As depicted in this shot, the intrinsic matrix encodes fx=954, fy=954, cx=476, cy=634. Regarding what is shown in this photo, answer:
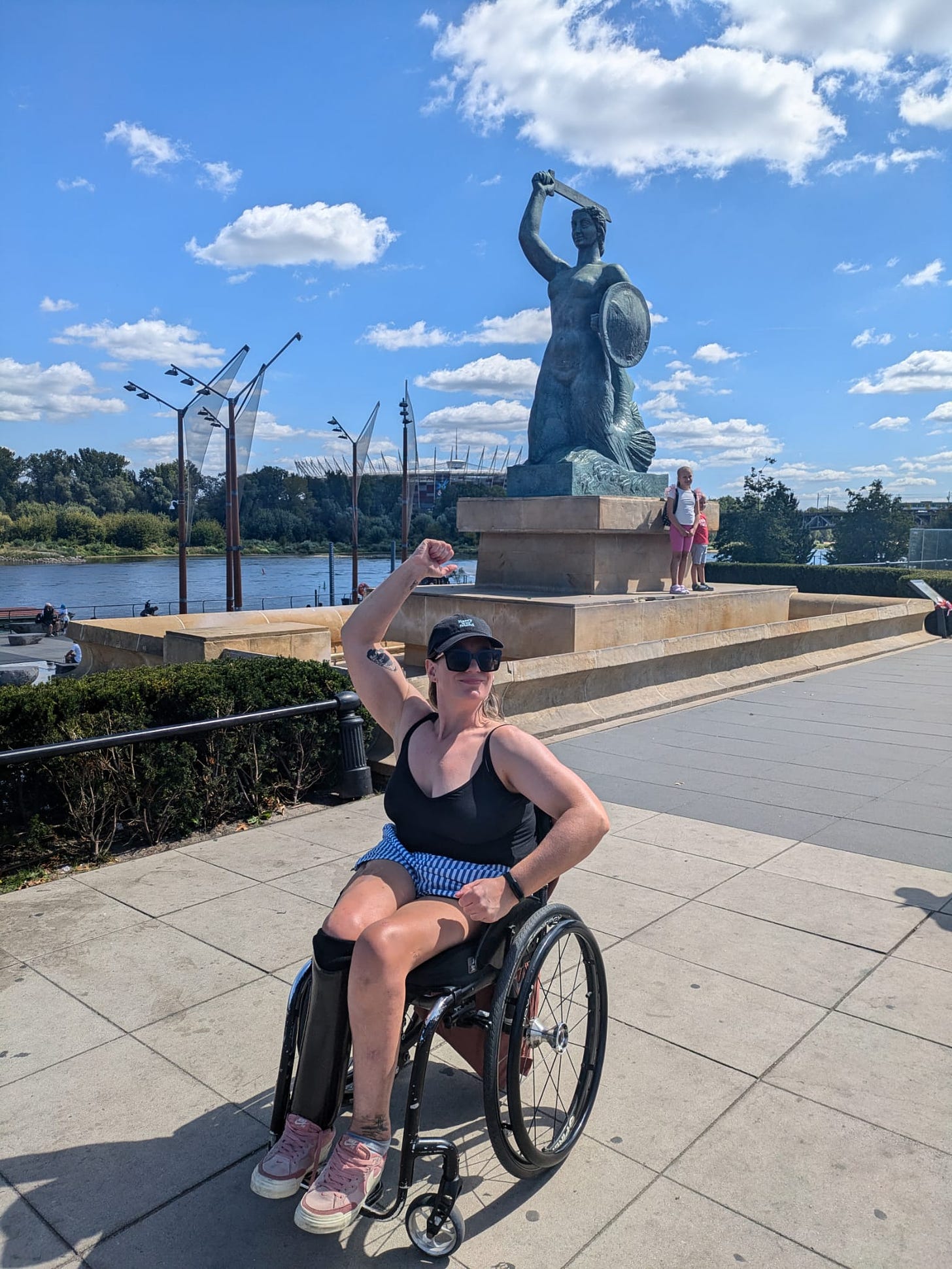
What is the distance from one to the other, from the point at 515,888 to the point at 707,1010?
134 centimetres

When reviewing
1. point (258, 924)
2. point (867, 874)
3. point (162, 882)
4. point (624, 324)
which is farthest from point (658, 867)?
point (624, 324)

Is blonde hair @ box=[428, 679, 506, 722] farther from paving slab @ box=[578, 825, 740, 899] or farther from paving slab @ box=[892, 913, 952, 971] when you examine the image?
paving slab @ box=[892, 913, 952, 971]

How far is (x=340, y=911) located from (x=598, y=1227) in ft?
3.24

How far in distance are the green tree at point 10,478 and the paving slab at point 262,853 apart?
4491 inches

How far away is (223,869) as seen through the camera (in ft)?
15.7

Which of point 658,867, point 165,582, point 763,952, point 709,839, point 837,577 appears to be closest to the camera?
point 763,952

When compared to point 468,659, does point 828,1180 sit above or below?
below

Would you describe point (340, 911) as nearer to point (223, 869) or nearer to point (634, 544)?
point (223, 869)

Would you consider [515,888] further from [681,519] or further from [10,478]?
[10,478]

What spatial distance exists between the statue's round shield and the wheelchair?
401 inches

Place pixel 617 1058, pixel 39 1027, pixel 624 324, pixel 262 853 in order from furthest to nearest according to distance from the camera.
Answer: pixel 624 324, pixel 262 853, pixel 39 1027, pixel 617 1058

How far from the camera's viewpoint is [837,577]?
24.3 meters

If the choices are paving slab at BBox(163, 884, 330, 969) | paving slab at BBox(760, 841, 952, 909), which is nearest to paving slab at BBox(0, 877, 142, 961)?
paving slab at BBox(163, 884, 330, 969)

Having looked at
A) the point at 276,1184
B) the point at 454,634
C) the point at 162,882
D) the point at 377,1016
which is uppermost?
the point at 454,634
